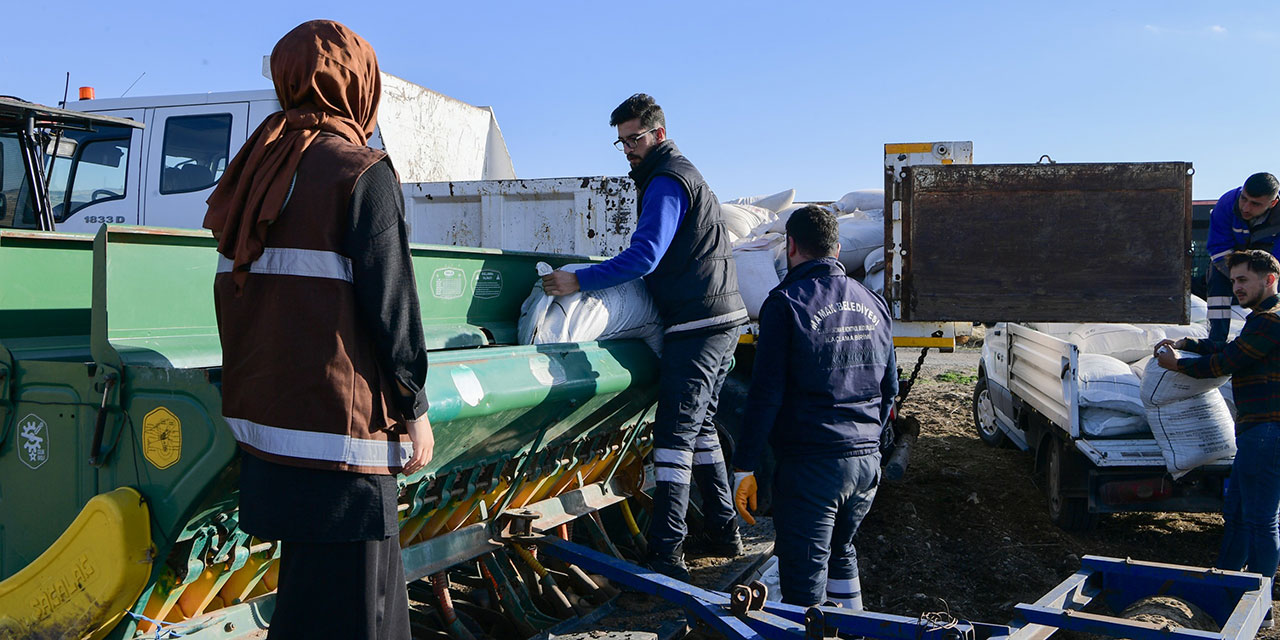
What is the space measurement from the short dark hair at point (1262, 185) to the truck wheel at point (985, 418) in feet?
9.17

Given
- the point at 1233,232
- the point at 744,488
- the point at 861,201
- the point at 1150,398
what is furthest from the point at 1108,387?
the point at 744,488

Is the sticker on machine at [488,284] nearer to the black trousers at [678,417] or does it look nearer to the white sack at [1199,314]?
the black trousers at [678,417]

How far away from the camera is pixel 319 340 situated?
175cm

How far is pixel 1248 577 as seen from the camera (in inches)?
121

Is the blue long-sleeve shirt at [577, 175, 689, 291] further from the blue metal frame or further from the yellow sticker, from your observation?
the yellow sticker

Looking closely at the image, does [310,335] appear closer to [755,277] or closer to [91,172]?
[755,277]

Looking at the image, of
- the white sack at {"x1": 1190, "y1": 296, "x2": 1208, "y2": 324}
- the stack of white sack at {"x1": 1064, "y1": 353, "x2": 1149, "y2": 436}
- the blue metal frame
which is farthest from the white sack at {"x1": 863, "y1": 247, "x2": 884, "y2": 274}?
the white sack at {"x1": 1190, "y1": 296, "x2": 1208, "y2": 324}

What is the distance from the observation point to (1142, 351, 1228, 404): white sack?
4293 mm

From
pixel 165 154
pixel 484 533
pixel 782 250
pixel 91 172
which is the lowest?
pixel 484 533

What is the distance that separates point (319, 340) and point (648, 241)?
5.20 feet

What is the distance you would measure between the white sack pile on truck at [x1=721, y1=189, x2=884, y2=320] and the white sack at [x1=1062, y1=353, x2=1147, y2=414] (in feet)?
3.95

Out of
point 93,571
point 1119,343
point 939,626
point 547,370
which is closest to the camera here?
point 93,571

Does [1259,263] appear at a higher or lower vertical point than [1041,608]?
higher

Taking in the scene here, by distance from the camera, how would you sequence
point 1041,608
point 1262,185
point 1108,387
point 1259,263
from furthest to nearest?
point 1108,387
point 1262,185
point 1259,263
point 1041,608
